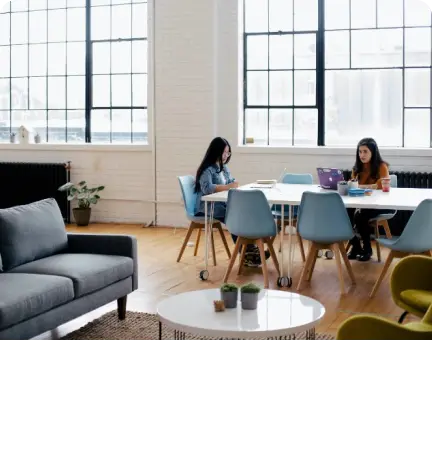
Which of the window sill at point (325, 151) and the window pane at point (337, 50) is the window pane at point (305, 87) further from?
the window sill at point (325, 151)

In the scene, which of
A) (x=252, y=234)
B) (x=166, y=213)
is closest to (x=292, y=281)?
(x=252, y=234)

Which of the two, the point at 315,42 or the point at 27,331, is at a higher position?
the point at 315,42

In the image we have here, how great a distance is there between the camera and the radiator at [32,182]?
396 inches

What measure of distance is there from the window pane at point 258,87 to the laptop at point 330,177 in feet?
9.62

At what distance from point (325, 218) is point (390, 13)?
4116mm

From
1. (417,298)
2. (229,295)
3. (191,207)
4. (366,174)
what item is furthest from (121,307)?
(366,174)

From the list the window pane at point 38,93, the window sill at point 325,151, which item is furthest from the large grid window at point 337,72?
the window pane at point 38,93

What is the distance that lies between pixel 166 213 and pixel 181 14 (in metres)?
2.55

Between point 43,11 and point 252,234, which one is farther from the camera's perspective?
point 43,11

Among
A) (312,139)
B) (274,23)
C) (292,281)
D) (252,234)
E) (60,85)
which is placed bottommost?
(292,281)

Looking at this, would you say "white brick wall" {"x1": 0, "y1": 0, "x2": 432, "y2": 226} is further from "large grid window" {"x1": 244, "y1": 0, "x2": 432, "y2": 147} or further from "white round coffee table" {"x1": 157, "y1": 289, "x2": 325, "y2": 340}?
"white round coffee table" {"x1": 157, "y1": 289, "x2": 325, "y2": 340}

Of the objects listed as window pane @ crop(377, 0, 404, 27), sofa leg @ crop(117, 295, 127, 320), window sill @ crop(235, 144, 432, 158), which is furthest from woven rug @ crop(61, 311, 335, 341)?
window pane @ crop(377, 0, 404, 27)
